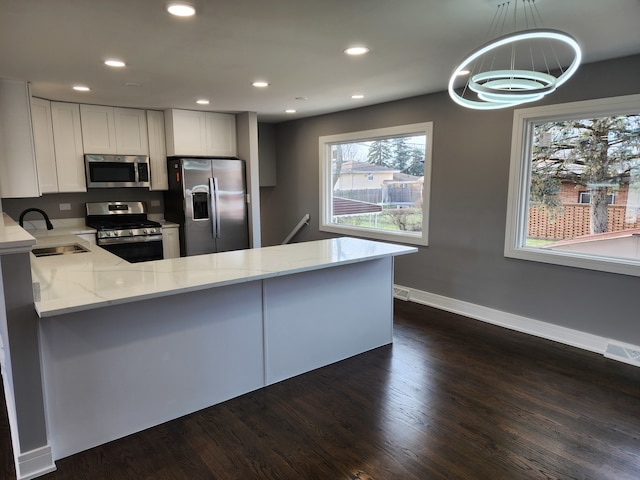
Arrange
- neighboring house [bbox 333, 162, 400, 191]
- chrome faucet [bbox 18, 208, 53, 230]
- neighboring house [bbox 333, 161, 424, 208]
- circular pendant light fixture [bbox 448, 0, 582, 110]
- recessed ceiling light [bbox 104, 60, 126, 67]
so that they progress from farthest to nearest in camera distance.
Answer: neighboring house [bbox 333, 162, 400, 191]
neighboring house [bbox 333, 161, 424, 208]
chrome faucet [bbox 18, 208, 53, 230]
recessed ceiling light [bbox 104, 60, 126, 67]
circular pendant light fixture [bbox 448, 0, 582, 110]

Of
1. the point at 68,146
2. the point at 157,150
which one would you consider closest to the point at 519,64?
the point at 157,150

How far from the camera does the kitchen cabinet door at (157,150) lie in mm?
5312

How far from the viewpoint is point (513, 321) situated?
4023 millimetres

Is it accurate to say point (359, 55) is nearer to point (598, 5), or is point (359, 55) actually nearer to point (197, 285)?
point (598, 5)

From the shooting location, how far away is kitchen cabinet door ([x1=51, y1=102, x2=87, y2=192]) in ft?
15.3

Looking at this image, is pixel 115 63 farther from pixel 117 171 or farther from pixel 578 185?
pixel 578 185

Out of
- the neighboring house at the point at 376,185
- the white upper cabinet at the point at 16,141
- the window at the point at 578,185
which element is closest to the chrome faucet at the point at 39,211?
the white upper cabinet at the point at 16,141

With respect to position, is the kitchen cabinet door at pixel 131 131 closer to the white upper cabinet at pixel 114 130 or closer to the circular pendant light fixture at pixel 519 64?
the white upper cabinet at pixel 114 130

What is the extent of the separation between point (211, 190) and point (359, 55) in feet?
9.73

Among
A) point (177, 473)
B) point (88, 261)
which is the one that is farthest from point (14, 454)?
point (88, 261)

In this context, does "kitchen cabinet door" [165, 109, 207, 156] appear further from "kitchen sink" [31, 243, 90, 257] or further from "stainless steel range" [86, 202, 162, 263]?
"kitchen sink" [31, 243, 90, 257]

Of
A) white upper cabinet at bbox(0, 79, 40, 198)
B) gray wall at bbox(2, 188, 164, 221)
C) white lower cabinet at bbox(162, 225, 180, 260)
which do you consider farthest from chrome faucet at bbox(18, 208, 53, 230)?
white lower cabinet at bbox(162, 225, 180, 260)

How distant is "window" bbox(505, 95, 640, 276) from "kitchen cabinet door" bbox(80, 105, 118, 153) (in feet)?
15.0

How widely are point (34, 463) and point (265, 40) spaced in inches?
107
